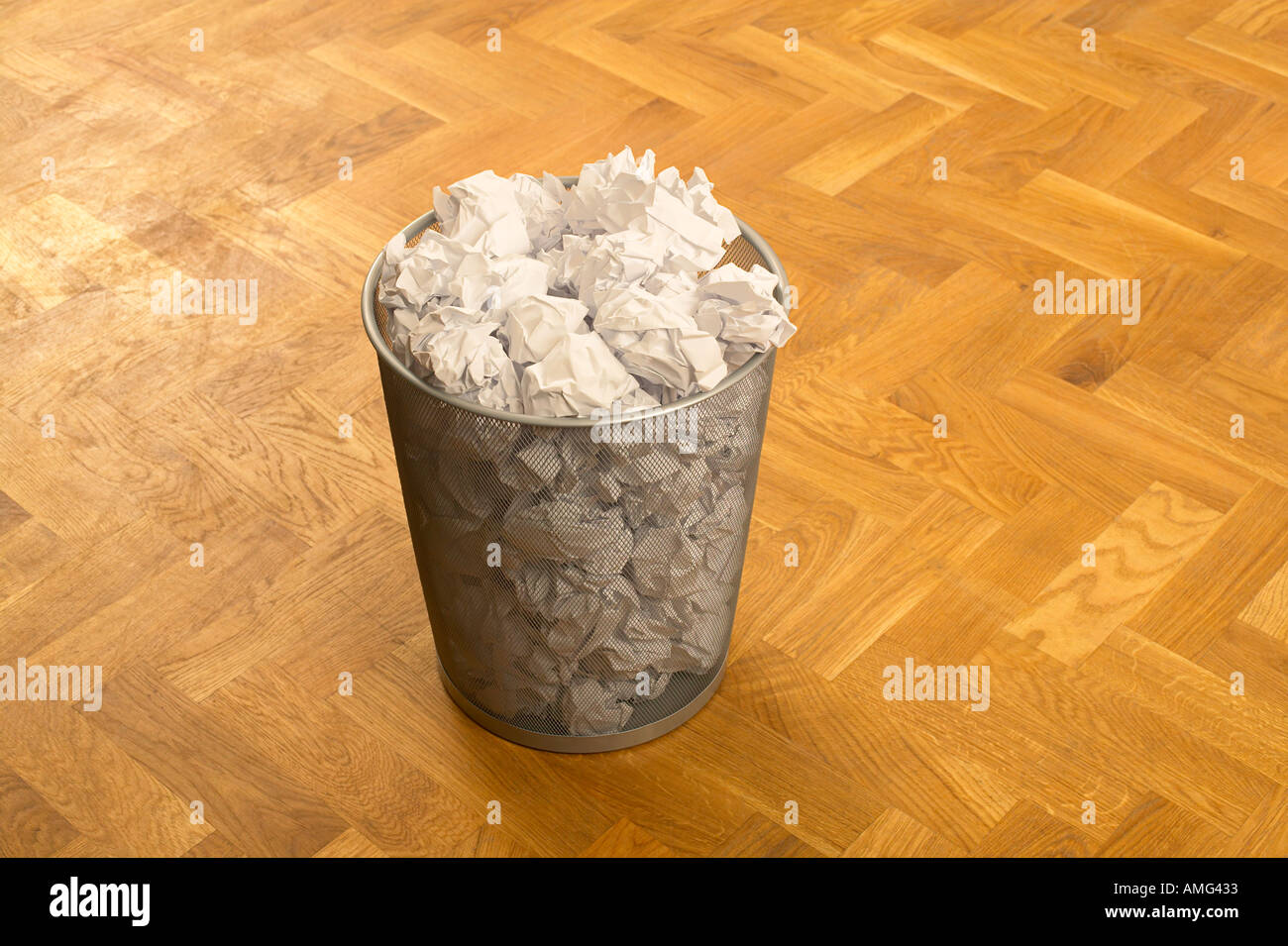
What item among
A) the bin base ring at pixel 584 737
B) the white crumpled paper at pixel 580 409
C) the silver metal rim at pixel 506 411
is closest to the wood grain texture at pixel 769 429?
the bin base ring at pixel 584 737

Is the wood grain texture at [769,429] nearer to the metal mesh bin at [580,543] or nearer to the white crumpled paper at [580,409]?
the metal mesh bin at [580,543]

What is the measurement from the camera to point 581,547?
1303 mm

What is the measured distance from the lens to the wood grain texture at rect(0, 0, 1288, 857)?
1.52 metres

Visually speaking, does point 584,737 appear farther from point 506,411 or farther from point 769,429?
point 769,429

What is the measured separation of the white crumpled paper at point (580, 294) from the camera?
1.22 meters

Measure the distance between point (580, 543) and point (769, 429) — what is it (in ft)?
2.26

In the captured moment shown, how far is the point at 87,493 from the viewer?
183cm

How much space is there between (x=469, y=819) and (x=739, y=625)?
16.2 inches

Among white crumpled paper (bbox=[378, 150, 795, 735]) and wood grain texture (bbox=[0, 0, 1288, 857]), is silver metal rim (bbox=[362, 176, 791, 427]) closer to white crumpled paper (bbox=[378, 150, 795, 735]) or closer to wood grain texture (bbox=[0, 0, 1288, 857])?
white crumpled paper (bbox=[378, 150, 795, 735])

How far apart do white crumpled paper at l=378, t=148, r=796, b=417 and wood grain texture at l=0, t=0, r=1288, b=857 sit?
51 centimetres

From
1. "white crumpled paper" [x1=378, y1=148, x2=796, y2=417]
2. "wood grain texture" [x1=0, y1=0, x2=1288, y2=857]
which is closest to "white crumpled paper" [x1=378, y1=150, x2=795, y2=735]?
"white crumpled paper" [x1=378, y1=148, x2=796, y2=417]

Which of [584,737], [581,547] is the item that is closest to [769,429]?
[584,737]

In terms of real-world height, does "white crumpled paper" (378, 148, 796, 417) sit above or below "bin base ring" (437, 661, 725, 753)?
above
